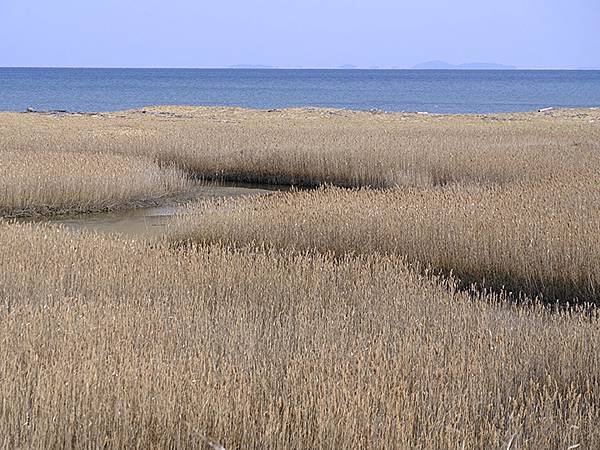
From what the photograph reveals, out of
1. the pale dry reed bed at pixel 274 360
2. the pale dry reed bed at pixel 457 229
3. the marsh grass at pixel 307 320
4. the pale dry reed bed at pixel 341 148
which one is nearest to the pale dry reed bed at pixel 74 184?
the marsh grass at pixel 307 320

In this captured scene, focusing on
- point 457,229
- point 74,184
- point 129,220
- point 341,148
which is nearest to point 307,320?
point 457,229

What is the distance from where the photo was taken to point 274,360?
4637 millimetres

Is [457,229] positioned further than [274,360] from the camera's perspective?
Yes

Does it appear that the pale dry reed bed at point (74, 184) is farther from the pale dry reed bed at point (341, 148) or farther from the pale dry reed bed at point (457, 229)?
the pale dry reed bed at point (457, 229)

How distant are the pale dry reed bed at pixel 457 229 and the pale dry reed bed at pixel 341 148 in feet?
9.96

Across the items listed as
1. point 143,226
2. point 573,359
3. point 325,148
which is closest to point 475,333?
point 573,359

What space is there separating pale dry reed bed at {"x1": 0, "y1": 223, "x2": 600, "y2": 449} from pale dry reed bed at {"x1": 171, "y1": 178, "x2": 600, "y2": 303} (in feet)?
3.48

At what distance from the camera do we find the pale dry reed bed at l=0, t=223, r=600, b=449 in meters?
3.61

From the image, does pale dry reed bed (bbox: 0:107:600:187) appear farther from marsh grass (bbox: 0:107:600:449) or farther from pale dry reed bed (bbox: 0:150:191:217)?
pale dry reed bed (bbox: 0:150:191:217)

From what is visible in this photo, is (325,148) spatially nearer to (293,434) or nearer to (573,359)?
(573,359)

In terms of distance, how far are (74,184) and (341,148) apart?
17.8ft

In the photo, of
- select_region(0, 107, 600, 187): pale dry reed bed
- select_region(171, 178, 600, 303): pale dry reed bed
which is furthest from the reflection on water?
select_region(0, 107, 600, 187): pale dry reed bed

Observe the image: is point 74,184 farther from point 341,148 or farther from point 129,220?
point 341,148

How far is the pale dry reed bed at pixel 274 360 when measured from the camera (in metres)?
3.61
